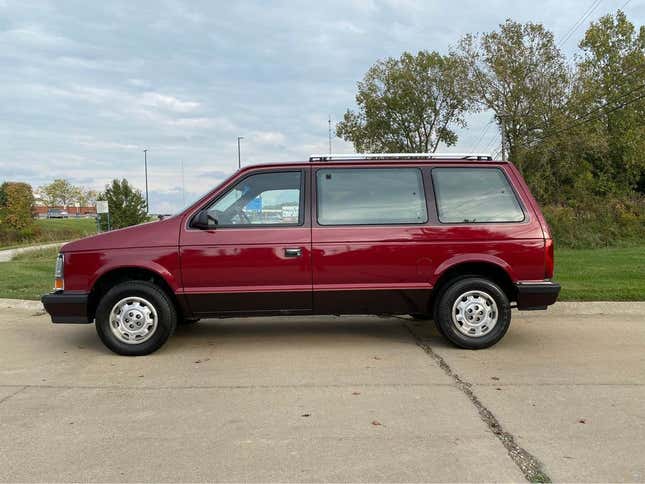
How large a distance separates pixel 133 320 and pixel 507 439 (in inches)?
145

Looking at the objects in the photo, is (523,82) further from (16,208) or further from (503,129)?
(16,208)

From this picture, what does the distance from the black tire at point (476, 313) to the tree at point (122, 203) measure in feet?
126

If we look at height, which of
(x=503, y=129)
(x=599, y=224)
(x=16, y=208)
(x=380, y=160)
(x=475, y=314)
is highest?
(x=503, y=129)

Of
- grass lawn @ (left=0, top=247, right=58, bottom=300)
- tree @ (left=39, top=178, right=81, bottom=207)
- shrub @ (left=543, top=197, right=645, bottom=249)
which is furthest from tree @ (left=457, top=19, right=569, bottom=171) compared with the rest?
tree @ (left=39, top=178, right=81, bottom=207)

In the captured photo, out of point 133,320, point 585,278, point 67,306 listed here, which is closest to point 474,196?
point 133,320

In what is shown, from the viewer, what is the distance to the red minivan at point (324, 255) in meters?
5.34

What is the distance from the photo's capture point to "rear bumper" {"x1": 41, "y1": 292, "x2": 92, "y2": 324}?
5316mm

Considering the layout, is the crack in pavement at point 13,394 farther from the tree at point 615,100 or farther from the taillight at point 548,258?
the tree at point 615,100

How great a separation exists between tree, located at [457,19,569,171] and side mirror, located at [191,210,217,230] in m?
28.9

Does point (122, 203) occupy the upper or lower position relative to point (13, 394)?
upper

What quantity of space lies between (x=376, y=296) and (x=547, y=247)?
1813 mm

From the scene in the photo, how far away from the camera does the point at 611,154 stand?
125 feet

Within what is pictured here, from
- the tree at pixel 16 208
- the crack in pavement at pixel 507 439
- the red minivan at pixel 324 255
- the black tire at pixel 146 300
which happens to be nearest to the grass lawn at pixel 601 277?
the red minivan at pixel 324 255

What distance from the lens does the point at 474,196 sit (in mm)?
5617
